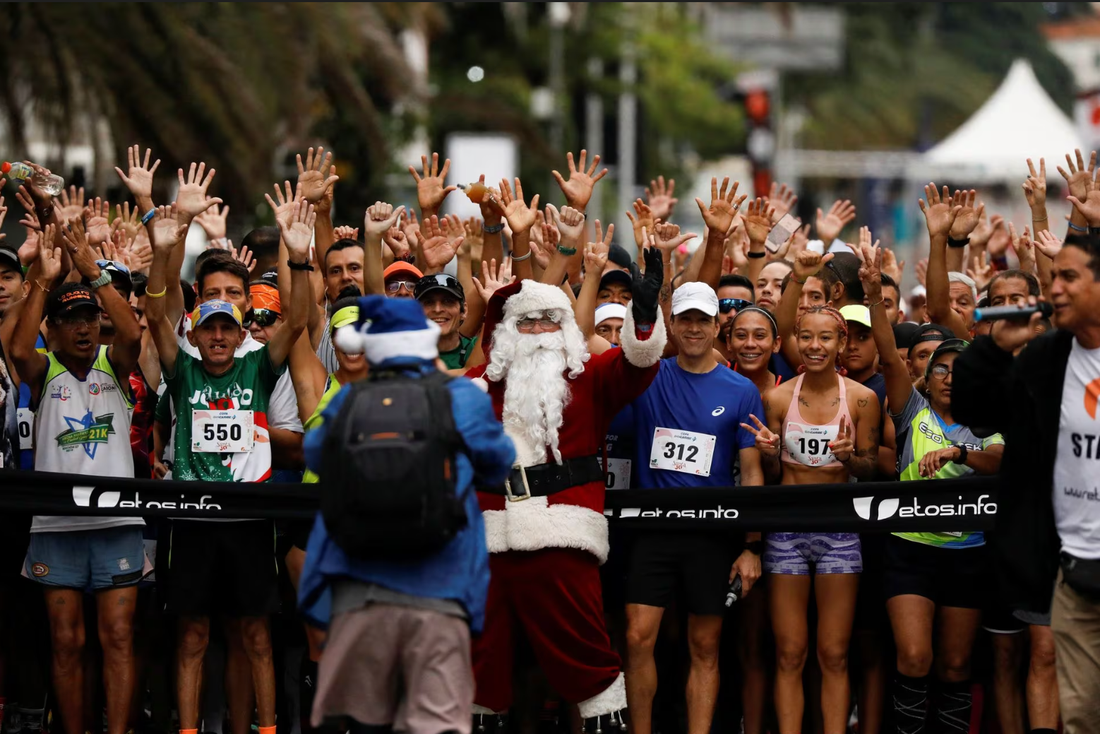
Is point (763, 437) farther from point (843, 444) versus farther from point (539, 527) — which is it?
point (539, 527)

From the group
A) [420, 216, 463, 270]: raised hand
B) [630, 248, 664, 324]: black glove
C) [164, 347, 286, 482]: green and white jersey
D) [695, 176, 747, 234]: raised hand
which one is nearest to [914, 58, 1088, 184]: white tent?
[695, 176, 747, 234]: raised hand

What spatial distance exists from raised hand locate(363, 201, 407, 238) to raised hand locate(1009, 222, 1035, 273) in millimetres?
3422

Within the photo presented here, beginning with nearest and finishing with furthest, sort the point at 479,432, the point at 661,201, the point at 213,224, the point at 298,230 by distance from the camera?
the point at 479,432 < the point at 298,230 < the point at 213,224 < the point at 661,201

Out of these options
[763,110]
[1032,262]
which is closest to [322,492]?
[1032,262]

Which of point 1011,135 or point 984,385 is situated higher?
point 1011,135

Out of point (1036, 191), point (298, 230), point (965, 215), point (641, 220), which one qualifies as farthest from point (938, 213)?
point (298, 230)

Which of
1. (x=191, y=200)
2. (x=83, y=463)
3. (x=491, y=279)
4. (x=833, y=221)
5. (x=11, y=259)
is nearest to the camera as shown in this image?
(x=83, y=463)

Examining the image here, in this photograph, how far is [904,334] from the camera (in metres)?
9.30

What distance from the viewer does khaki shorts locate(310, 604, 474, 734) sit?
6461 mm

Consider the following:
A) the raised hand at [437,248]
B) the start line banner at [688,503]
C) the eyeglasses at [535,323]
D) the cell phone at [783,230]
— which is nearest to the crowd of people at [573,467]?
the eyeglasses at [535,323]

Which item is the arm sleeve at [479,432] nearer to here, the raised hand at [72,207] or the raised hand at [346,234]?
the raised hand at [346,234]

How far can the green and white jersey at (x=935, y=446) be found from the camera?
8203 mm

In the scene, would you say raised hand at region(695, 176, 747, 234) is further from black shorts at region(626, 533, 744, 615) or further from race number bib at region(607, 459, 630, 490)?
black shorts at region(626, 533, 744, 615)

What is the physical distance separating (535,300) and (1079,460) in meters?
2.53
